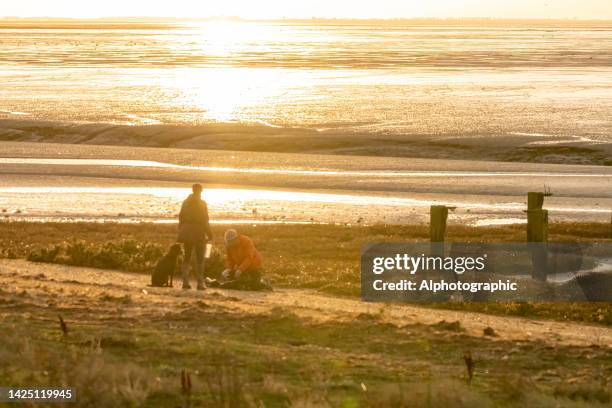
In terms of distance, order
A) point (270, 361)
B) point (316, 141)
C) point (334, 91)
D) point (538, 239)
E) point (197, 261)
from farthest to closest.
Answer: point (334, 91)
point (316, 141)
point (538, 239)
point (197, 261)
point (270, 361)

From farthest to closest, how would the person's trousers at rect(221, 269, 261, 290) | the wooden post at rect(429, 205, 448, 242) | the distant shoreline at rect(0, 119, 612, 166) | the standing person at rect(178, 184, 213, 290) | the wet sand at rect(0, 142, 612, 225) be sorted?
the distant shoreline at rect(0, 119, 612, 166)
the wet sand at rect(0, 142, 612, 225)
the wooden post at rect(429, 205, 448, 242)
the person's trousers at rect(221, 269, 261, 290)
the standing person at rect(178, 184, 213, 290)

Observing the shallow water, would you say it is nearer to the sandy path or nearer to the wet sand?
the wet sand

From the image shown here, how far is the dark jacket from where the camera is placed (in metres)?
20.0

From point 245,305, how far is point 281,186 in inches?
878

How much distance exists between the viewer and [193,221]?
20.1m

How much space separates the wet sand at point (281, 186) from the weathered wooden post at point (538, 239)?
8427 mm

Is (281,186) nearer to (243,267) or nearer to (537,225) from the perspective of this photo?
(537,225)

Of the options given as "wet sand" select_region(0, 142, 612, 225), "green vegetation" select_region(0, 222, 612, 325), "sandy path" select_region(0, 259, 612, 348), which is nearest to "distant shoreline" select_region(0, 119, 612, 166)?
"wet sand" select_region(0, 142, 612, 225)

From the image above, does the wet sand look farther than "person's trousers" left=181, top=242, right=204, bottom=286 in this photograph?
Yes

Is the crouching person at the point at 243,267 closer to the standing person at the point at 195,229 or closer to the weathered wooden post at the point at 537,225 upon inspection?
the standing person at the point at 195,229

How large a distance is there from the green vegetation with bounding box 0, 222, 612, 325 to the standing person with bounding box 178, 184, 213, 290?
213 centimetres

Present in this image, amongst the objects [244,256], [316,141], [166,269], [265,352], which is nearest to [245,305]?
[244,256]

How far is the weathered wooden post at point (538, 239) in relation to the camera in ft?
73.1

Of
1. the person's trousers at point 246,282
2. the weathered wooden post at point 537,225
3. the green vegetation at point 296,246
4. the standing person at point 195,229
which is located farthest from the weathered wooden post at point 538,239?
the standing person at point 195,229
